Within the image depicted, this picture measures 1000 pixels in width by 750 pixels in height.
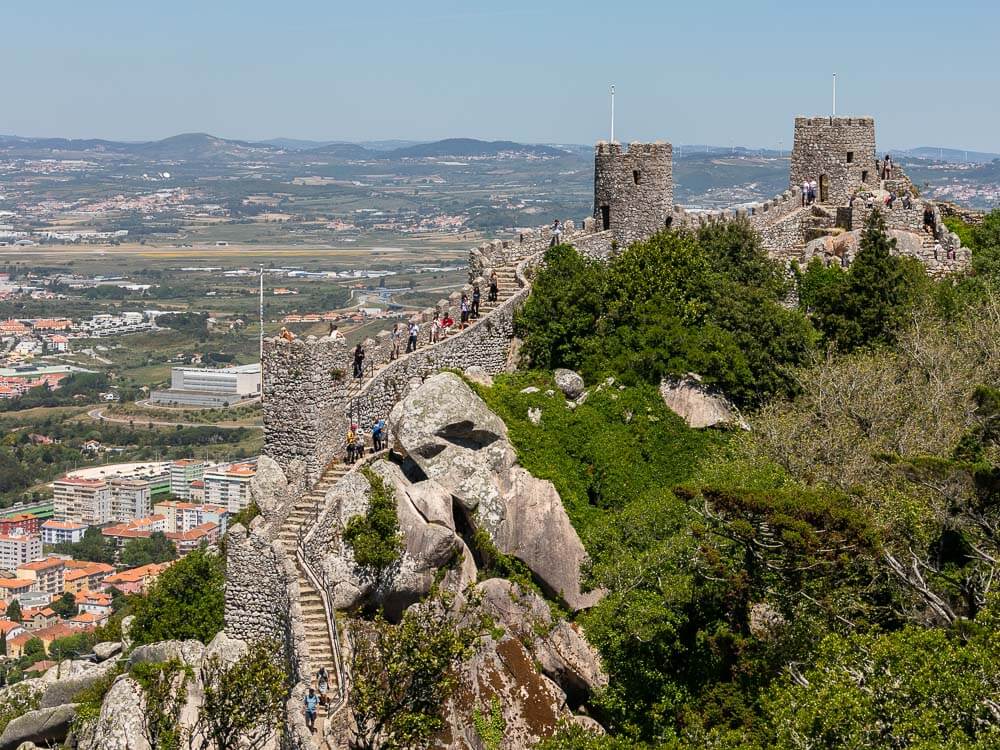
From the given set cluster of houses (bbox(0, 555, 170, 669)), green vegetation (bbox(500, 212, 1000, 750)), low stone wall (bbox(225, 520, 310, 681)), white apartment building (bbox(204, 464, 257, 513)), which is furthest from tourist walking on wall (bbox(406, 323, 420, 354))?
white apartment building (bbox(204, 464, 257, 513))

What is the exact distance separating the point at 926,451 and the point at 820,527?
533cm

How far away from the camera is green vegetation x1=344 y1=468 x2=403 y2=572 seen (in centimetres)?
2553

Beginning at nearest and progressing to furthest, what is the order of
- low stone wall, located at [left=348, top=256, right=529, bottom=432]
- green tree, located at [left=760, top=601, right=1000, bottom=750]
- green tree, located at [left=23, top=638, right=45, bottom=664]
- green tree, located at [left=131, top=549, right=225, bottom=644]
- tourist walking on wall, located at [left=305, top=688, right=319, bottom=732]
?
green tree, located at [left=760, top=601, right=1000, bottom=750], tourist walking on wall, located at [left=305, top=688, right=319, bottom=732], low stone wall, located at [left=348, top=256, right=529, bottom=432], green tree, located at [left=131, top=549, right=225, bottom=644], green tree, located at [left=23, top=638, right=45, bottom=664]

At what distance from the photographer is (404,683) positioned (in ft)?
75.7

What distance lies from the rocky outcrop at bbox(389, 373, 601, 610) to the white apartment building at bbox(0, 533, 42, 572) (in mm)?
74633

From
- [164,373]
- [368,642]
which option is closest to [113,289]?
[164,373]

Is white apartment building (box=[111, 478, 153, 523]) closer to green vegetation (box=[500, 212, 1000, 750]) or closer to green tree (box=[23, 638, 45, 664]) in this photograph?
green tree (box=[23, 638, 45, 664])

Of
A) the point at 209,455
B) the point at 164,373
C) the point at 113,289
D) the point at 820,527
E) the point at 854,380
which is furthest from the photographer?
the point at 113,289

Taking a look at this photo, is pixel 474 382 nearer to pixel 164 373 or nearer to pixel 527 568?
pixel 527 568

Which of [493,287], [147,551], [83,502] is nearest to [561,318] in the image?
[493,287]

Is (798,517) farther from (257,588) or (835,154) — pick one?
(835,154)

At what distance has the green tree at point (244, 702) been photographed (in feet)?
77.7

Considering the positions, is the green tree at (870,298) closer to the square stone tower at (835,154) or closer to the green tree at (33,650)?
the square stone tower at (835,154)

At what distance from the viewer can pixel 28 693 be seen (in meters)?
34.4
